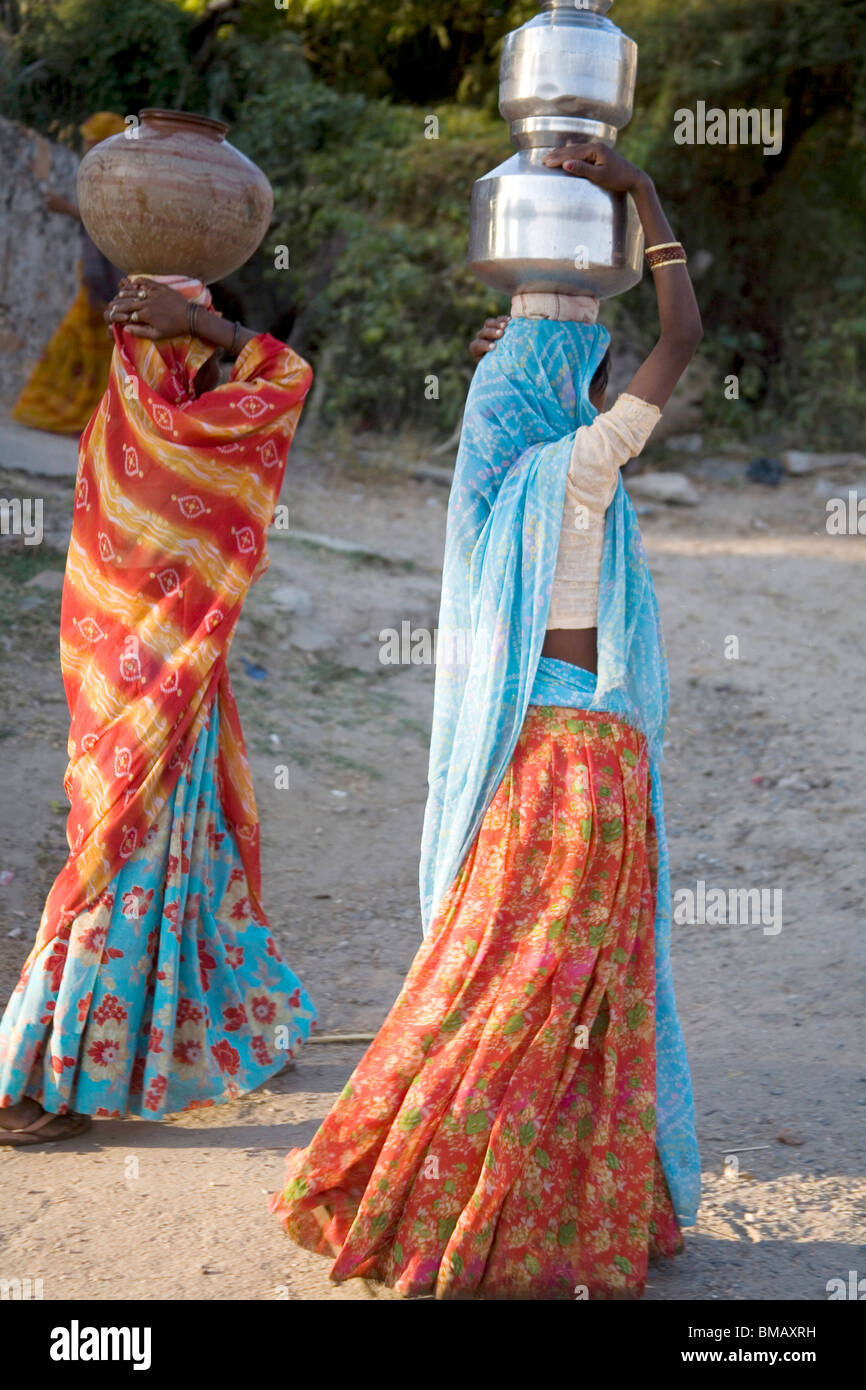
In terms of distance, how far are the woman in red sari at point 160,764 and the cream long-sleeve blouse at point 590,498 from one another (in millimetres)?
1079

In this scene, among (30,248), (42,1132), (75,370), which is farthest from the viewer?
(30,248)

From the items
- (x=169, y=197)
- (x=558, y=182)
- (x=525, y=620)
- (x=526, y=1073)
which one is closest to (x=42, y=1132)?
(x=526, y=1073)

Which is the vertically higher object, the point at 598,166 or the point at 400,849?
the point at 598,166

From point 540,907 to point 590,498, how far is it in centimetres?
78

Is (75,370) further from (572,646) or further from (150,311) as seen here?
(572,646)

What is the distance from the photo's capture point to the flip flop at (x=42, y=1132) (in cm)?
354

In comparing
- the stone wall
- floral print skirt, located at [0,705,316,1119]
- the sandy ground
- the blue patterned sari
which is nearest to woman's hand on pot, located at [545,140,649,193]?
the blue patterned sari

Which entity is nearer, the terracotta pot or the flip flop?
the flip flop

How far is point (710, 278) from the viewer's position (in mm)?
13445

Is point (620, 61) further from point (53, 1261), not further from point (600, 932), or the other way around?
point (53, 1261)

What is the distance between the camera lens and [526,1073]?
2.70 m

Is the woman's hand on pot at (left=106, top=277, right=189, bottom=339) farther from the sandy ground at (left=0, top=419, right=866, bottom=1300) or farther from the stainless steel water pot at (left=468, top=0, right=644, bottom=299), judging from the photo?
the sandy ground at (left=0, top=419, right=866, bottom=1300)

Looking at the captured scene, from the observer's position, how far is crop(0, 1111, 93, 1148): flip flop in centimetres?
354

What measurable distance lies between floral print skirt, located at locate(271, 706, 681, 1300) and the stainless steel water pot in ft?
2.87
